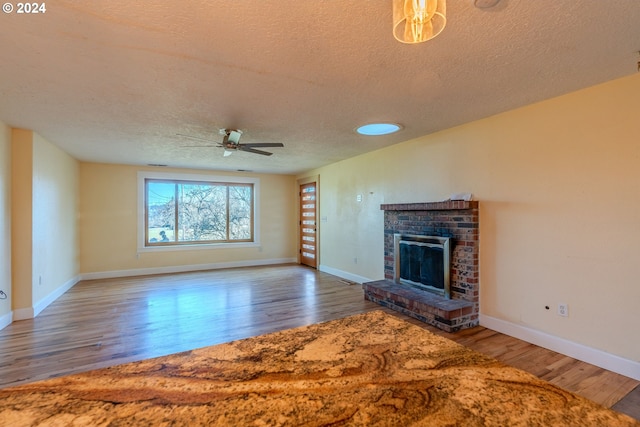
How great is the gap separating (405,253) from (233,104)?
291cm

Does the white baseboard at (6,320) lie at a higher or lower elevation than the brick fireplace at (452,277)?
lower

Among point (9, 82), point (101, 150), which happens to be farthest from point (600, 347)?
point (101, 150)

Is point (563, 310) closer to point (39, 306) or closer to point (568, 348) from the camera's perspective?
point (568, 348)

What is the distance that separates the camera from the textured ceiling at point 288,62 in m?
1.56

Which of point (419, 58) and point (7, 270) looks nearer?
point (419, 58)

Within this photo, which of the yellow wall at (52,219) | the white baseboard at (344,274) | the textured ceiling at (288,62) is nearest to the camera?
the textured ceiling at (288,62)

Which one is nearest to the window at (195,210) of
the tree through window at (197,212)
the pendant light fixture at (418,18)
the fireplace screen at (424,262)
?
the tree through window at (197,212)

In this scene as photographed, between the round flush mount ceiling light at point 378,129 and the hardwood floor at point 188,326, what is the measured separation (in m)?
2.28

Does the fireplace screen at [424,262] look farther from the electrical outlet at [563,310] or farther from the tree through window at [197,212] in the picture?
the tree through window at [197,212]

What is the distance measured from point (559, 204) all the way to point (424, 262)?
1589 mm

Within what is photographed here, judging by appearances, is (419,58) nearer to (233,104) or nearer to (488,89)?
(488,89)

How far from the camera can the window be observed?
628 cm

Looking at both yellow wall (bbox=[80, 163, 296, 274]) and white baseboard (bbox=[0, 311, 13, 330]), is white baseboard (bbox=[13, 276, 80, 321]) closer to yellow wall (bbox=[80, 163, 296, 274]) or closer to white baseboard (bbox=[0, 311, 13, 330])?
white baseboard (bbox=[0, 311, 13, 330])

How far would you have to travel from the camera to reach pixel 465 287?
3330mm
